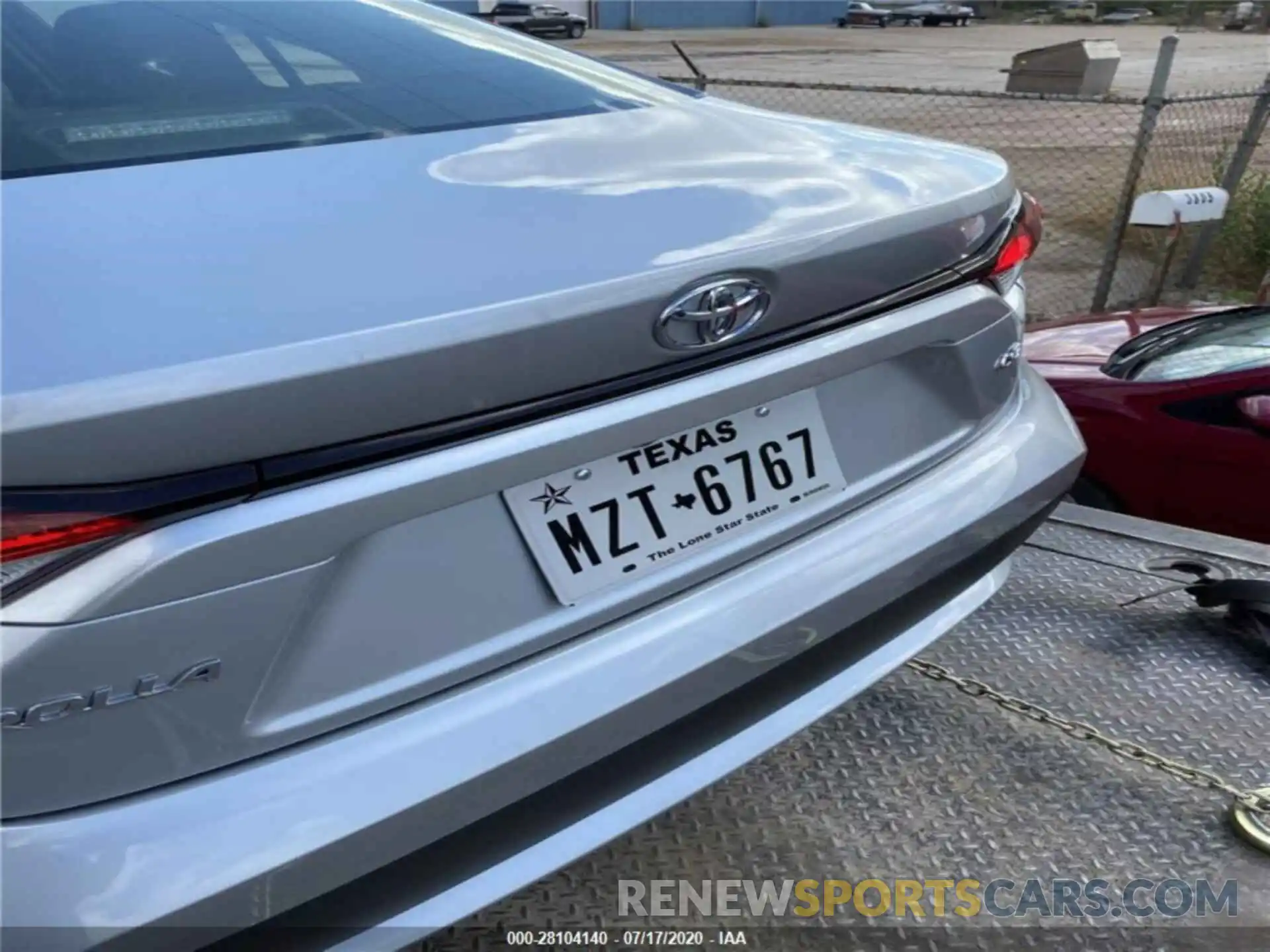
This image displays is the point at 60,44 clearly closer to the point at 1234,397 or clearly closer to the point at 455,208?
the point at 455,208

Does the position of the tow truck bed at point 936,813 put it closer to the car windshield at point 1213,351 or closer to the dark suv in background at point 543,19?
the car windshield at point 1213,351

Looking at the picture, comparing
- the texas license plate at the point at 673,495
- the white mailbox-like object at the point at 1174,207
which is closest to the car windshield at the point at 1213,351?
the white mailbox-like object at the point at 1174,207

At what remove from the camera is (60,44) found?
1.76 m

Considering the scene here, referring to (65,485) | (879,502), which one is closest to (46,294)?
(65,485)

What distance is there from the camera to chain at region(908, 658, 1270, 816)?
199cm

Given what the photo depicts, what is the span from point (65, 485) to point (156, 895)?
40 centimetres

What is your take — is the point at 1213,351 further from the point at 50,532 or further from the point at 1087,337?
the point at 50,532

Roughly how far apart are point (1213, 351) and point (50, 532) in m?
3.49

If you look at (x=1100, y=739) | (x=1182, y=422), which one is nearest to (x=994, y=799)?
(x=1100, y=739)

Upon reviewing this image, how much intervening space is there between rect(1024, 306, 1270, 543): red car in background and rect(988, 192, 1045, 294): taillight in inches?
66.0

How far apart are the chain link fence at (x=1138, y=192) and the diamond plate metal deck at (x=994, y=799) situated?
330 centimetres

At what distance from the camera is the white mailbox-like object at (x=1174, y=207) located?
509cm

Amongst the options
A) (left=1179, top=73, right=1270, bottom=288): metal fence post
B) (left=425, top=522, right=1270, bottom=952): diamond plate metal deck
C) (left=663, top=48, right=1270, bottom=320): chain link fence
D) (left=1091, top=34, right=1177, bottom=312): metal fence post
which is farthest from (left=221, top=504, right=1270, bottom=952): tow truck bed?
(left=1179, top=73, right=1270, bottom=288): metal fence post

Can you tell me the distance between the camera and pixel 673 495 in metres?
1.38
